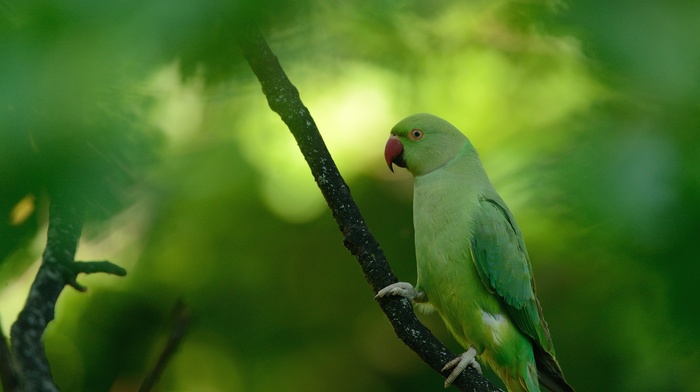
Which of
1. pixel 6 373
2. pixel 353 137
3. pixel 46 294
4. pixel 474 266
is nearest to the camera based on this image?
pixel 6 373

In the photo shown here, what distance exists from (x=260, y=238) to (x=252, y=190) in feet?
1.27

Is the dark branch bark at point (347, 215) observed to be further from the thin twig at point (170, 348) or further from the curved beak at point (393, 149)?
the curved beak at point (393, 149)

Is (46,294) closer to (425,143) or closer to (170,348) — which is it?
(170,348)

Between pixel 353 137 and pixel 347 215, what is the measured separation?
1.06 meters

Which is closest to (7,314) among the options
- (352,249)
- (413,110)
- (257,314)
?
(352,249)

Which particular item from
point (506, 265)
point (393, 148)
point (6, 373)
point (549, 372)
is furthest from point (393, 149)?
point (6, 373)

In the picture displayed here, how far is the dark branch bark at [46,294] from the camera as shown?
0.70m

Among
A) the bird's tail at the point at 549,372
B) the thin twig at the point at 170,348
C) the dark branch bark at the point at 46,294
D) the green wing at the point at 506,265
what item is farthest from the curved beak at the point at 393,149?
the thin twig at the point at 170,348

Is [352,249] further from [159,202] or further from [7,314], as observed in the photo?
[159,202]

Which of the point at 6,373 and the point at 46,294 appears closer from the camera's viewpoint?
Result: the point at 6,373

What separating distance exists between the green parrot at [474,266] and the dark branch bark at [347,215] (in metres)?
0.50

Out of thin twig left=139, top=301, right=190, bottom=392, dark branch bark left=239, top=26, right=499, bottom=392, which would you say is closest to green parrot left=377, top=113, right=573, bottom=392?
dark branch bark left=239, top=26, right=499, bottom=392

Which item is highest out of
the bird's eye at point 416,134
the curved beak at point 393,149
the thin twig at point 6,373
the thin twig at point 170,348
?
the bird's eye at point 416,134

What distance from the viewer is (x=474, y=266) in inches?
72.8
